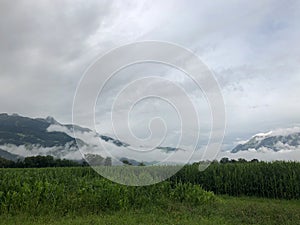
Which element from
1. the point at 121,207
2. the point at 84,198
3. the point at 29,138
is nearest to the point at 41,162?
the point at 84,198

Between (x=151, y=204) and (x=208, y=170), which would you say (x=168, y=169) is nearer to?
(x=208, y=170)

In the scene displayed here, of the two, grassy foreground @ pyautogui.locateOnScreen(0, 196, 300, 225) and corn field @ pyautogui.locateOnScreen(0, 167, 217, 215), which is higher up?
corn field @ pyautogui.locateOnScreen(0, 167, 217, 215)

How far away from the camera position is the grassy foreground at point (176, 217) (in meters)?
8.90

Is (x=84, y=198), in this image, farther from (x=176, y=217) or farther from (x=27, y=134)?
(x=27, y=134)

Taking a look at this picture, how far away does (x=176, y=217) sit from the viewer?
9.53 meters

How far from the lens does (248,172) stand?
62.4 feet

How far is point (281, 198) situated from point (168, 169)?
6746 millimetres

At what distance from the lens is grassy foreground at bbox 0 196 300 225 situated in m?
8.90

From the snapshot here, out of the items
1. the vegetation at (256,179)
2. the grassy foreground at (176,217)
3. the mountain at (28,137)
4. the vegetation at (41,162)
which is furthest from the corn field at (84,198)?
the mountain at (28,137)

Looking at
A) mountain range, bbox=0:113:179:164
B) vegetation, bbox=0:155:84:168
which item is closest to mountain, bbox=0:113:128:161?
mountain range, bbox=0:113:179:164

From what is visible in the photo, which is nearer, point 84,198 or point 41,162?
point 84,198

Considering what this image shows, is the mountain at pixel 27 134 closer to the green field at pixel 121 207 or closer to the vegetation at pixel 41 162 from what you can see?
the vegetation at pixel 41 162

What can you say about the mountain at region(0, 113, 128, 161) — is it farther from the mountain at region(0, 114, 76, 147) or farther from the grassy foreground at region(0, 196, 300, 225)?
the grassy foreground at region(0, 196, 300, 225)

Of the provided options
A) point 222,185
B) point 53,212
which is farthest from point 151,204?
point 222,185
